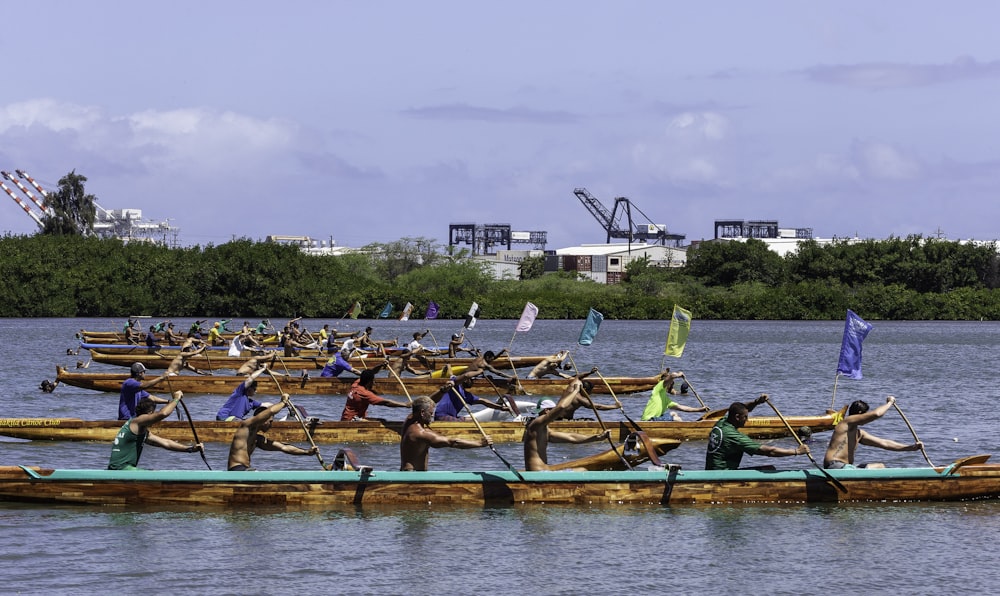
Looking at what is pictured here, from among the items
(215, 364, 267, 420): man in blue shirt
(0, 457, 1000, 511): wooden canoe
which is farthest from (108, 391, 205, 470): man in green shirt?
(215, 364, 267, 420): man in blue shirt

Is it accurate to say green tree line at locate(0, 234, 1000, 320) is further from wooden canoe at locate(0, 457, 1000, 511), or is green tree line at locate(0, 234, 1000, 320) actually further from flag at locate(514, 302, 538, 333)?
wooden canoe at locate(0, 457, 1000, 511)

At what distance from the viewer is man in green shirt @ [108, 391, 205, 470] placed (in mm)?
19266

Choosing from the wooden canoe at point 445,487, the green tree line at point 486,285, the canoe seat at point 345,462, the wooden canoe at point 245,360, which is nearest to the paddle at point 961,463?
the wooden canoe at point 445,487

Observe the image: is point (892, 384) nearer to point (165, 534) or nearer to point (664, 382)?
point (664, 382)

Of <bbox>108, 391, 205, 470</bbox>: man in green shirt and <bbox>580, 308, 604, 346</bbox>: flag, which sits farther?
<bbox>580, 308, 604, 346</bbox>: flag

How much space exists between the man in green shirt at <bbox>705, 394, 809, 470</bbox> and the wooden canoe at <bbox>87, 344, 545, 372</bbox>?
2014cm

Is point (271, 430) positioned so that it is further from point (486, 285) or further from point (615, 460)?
point (486, 285)

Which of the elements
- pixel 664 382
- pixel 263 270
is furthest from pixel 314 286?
pixel 664 382

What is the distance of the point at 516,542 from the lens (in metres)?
18.6

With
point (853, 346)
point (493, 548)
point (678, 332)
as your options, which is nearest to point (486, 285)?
point (678, 332)

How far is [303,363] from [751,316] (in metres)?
77.8

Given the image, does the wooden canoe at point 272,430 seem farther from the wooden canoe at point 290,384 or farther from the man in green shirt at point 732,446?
the wooden canoe at point 290,384

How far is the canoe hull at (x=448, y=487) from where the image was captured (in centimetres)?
1977

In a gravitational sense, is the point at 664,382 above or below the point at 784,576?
above
